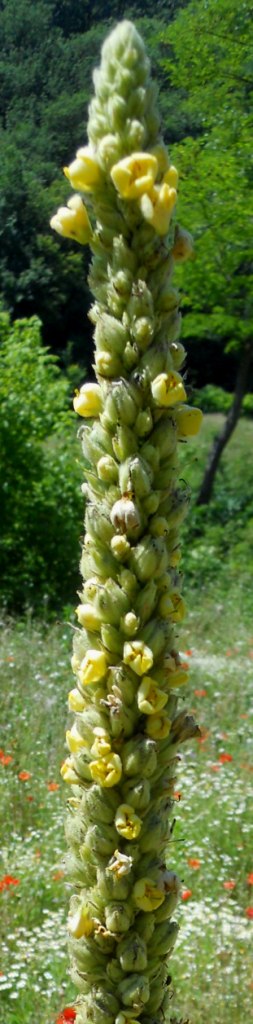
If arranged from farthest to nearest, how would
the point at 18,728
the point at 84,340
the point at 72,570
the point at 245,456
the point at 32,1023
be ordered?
1. the point at 84,340
2. the point at 245,456
3. the point at 72,570
4. the point at 18,728
5. the point at 32,1023

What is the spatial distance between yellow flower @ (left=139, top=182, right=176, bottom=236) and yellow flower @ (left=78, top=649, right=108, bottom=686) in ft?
1.58

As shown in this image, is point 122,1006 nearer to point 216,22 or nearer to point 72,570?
point 72,570

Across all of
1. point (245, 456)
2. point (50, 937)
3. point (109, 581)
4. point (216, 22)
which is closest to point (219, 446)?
point (245, 456)

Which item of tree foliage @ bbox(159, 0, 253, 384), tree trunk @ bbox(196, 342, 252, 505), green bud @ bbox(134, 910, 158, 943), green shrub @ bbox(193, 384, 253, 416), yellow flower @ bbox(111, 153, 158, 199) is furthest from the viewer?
green shrub @ bbox(193, 384, 253, 416)

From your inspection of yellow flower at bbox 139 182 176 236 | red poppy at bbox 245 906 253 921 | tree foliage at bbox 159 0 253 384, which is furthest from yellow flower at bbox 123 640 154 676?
tree foliage at bbox 159 0 253 384

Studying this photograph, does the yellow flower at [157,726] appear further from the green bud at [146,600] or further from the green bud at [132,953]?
the green bud at [132,953]

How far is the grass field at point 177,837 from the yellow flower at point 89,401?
0.14 meters

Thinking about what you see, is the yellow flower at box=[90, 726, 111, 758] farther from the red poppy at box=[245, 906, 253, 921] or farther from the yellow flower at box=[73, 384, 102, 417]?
the red poppy at box=[245, 906, 253, 921]

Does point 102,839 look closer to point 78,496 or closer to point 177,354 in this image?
point 177,354

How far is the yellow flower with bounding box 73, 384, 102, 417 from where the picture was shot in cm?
129

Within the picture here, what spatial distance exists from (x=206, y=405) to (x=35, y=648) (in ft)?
56.2

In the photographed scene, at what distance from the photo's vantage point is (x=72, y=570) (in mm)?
9773

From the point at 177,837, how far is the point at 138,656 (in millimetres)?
3222

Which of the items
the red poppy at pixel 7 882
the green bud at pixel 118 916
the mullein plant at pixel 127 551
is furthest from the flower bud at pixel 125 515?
the red poppy at pixel 7 882
